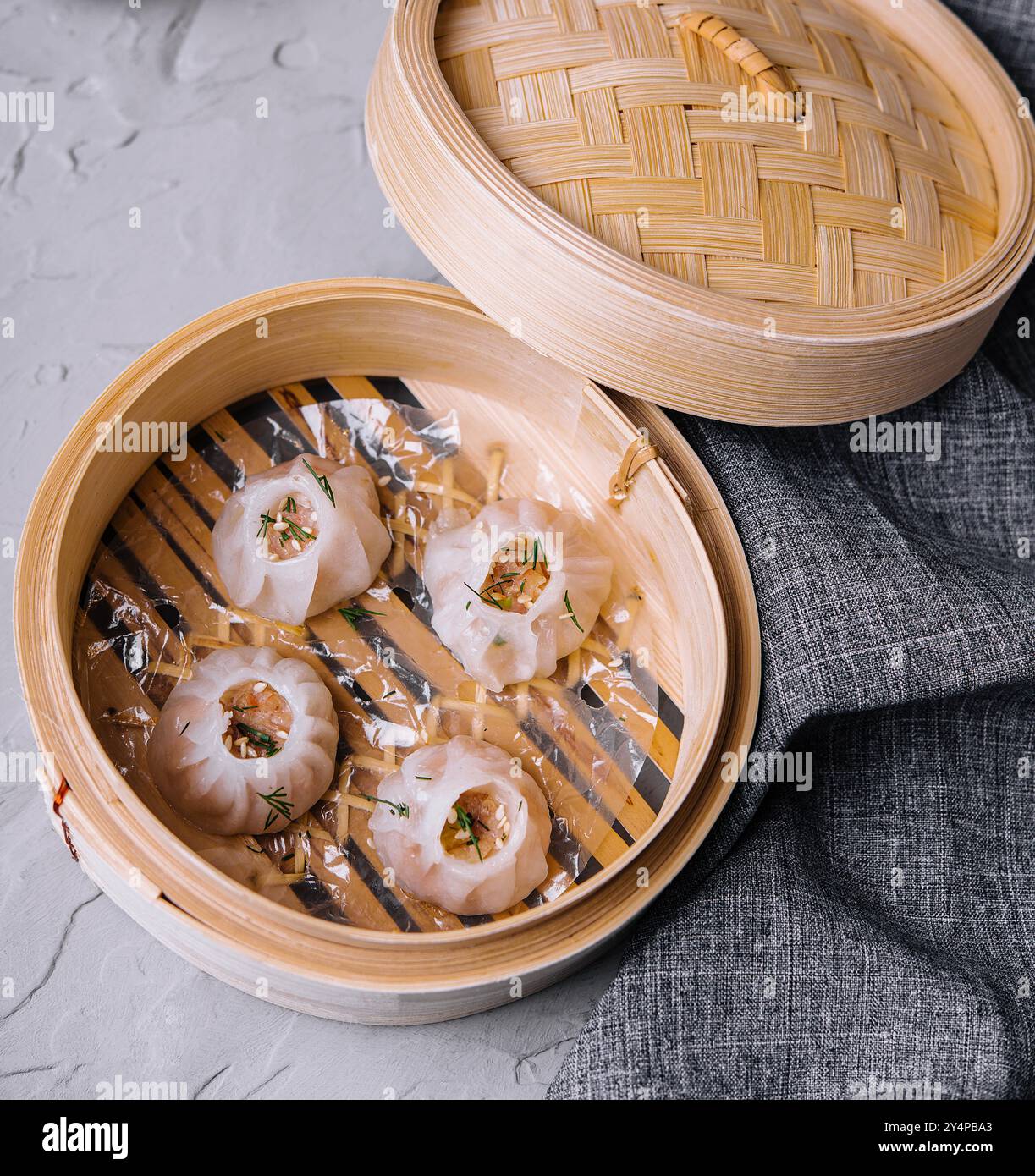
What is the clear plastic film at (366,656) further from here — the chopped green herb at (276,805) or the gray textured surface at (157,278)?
the gray textured surface at (157,278)

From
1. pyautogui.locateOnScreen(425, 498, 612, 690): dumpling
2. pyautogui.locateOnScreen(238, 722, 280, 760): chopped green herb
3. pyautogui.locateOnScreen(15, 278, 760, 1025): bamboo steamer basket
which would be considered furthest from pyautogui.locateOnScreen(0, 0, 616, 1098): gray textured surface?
pyautogui.locateOnScreen(425, 498, 612, 690): dumpling

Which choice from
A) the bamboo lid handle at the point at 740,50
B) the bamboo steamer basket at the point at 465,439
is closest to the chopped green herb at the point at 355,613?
the bamboo steamer basket at the point at 465,439

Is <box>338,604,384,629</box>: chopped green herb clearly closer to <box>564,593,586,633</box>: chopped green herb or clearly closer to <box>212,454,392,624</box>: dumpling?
<box>212,454,392,624</box>: dumpling

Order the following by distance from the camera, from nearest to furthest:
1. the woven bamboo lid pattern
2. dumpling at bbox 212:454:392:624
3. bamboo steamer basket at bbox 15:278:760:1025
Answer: bamboo steamer basket at bbox 15:278:760:1025 < the woven bamboo lid pattern < dumpling at bbox 212:454:392:624

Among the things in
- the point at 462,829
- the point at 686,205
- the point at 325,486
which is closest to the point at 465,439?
the point at 325,486

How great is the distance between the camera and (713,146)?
145cm

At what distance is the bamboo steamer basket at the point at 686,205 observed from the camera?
138cm

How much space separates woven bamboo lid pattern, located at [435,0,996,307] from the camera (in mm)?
1413

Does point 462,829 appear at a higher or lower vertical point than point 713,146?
lower

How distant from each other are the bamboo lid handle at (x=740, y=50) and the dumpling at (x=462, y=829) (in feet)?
3.17

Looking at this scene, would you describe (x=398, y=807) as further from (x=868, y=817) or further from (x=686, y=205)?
(x=686, y=205)

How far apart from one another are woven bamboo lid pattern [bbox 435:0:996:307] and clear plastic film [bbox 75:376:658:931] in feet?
1.50

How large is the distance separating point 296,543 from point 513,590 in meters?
0.31

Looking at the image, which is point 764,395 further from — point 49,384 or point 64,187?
point 64,187
